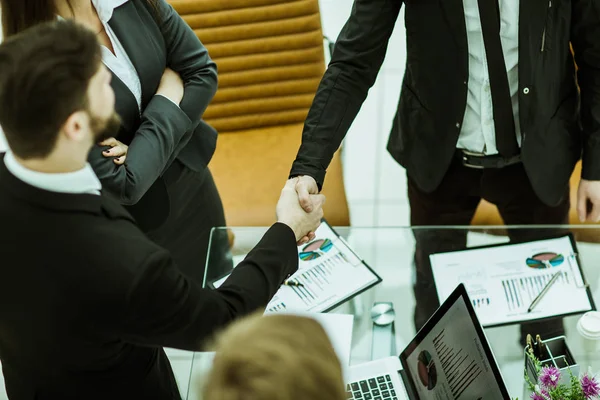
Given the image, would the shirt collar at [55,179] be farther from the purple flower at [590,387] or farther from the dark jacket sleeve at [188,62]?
the purple flower at [590,387]

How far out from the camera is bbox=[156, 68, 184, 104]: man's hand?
208cm

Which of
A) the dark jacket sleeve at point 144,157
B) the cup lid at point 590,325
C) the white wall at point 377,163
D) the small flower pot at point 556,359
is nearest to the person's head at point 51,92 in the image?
the dark jacket sleeve at point 144,157

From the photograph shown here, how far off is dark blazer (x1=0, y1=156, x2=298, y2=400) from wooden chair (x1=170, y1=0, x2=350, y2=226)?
3.90ft

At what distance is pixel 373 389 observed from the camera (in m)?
1.75

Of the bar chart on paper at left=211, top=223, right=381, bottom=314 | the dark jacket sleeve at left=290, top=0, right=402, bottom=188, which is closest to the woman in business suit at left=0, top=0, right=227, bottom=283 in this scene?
the bar chart on paper at left=211, top=223, right=381, bottom=314

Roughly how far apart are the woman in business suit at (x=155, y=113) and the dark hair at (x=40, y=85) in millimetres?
612

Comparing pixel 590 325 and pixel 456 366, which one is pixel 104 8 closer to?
pixel 456 366

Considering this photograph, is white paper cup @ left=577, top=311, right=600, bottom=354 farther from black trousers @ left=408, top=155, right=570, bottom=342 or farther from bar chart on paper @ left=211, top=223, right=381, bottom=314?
bar chart on paper @ left=211, top=223, right=381, bottom=314

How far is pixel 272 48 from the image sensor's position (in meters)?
2.66

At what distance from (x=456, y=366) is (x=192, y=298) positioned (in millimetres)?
578

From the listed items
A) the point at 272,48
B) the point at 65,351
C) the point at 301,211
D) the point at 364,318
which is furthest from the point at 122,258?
the point at 272,48

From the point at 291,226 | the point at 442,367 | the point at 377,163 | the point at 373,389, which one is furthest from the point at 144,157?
the point at 377,163

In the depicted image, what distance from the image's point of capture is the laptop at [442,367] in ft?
4.54

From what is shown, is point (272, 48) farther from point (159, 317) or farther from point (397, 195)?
point (159, 317)
